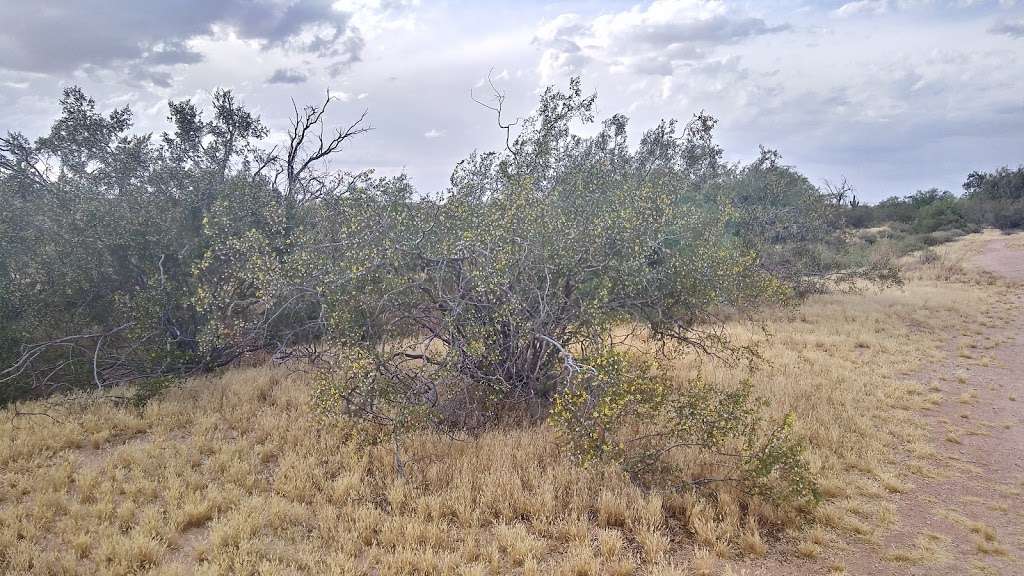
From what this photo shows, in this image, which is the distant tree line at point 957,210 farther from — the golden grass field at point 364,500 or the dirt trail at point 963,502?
the golden grass field at point 364,500

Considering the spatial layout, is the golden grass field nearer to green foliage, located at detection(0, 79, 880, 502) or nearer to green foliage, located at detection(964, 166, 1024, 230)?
green foliage, located at detection(0, 79, 880, 502)

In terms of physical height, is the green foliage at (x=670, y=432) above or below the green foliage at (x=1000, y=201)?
below

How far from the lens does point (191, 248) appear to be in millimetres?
9984

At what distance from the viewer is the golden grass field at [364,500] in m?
4.45

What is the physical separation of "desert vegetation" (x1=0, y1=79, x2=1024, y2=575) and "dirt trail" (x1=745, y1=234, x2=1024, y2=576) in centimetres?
24

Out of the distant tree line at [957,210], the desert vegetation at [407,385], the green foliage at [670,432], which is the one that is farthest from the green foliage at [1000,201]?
the green foliage at [670,432]

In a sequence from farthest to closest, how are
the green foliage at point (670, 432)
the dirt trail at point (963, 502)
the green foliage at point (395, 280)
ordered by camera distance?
the green foliage at point (395, 280) → the green foliage at point (670, 432) → the dirt trail at point (963, 502)

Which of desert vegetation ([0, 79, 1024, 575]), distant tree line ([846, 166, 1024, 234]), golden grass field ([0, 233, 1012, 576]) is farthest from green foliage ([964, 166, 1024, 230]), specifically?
golden grass field ([0, 233, 1012, 576])

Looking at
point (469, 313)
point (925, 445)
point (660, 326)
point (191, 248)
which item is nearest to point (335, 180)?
point (191, 248)

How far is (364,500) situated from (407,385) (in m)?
1.55

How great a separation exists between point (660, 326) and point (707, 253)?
1.30 meters

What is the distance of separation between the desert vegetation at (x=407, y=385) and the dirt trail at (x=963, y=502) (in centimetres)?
24

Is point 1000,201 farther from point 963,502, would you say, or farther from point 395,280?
point 395,280

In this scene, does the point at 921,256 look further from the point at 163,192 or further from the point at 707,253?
the point at 163,192
